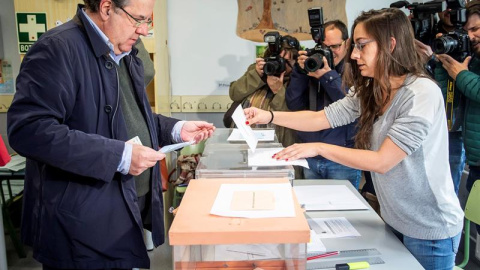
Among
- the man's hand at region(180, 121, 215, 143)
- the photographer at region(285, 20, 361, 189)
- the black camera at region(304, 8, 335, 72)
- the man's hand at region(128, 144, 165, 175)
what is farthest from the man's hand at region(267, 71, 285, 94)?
the man's hand at region(128, 144, 165, 175)

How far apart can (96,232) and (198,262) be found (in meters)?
0.33

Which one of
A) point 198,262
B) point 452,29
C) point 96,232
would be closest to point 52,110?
point 96,232

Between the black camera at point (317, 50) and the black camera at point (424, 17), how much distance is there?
1.49 ft

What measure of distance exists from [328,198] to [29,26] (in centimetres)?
206

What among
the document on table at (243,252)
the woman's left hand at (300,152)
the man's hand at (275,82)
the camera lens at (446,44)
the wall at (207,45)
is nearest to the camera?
the document on table at (243,252)

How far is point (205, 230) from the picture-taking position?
72 centimetres

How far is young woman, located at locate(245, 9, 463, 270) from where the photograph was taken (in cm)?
117

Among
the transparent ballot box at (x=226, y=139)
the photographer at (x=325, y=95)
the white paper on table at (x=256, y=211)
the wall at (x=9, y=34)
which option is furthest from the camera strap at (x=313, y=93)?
the wall at (x=9, y=34)

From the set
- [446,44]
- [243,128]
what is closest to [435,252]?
[243,128]

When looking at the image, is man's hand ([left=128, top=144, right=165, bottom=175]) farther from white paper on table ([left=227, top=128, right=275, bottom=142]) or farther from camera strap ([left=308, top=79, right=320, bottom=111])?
camera strap ([left=308, top=79, right=320, bottom=111])

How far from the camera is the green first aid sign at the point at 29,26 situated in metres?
2.44

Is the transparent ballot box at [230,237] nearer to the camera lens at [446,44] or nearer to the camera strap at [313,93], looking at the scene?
the camera strap at [313,93]

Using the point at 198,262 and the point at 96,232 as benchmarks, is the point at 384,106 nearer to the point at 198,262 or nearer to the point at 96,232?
the point at 198,262

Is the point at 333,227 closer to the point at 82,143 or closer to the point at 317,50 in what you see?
the point at 82,143
